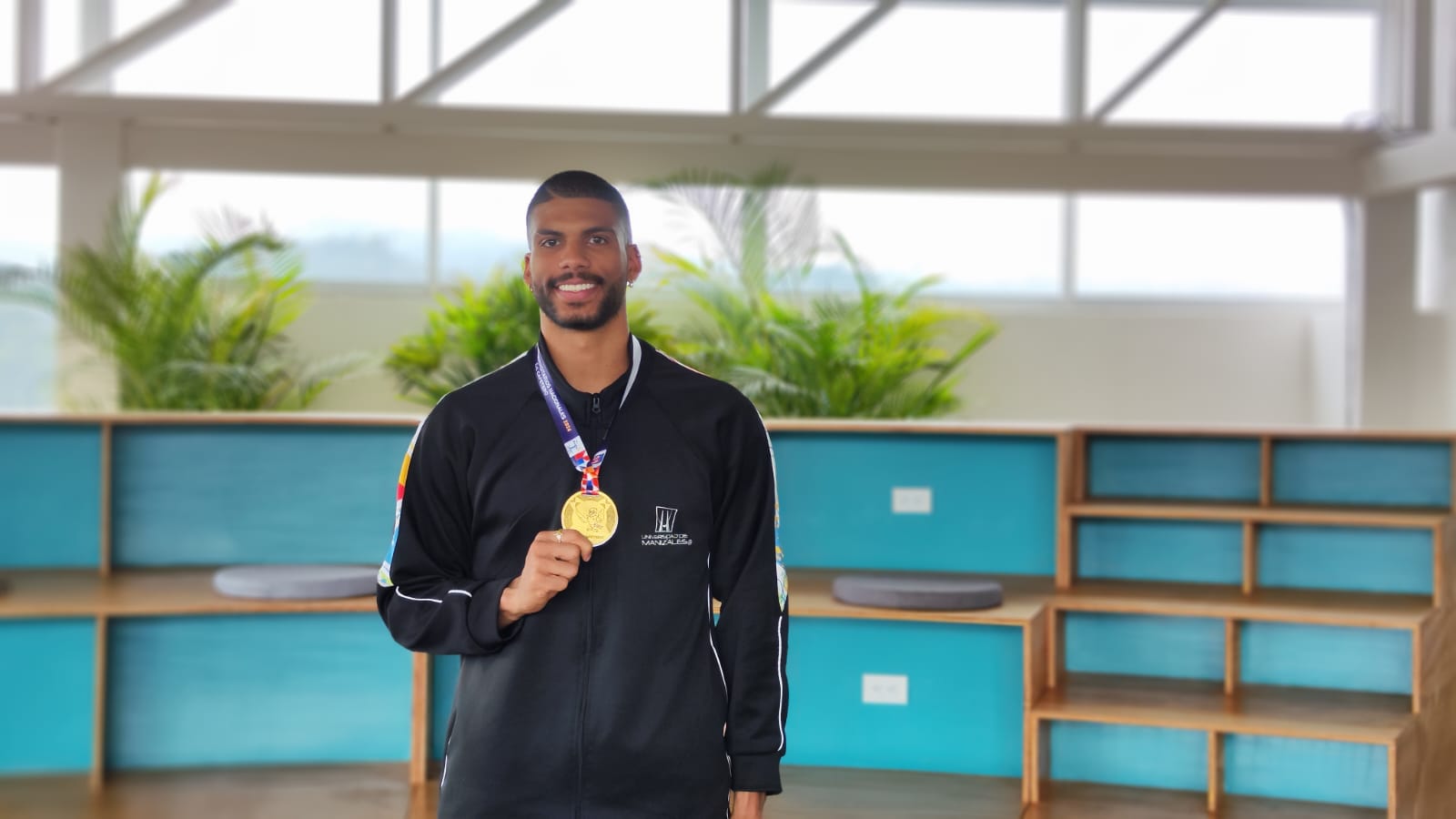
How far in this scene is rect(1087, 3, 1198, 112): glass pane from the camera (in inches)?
347

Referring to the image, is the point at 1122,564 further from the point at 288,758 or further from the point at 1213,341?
the point at 1213,341

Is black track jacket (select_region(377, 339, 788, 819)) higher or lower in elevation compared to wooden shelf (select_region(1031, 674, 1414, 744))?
higher

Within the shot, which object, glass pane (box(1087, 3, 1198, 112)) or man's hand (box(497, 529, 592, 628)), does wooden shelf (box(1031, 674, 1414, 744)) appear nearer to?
man's hand (box(497, 529, 592, 628))

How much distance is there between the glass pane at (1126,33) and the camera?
8.81 meters

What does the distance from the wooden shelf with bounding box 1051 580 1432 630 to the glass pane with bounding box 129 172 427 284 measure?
5765mm

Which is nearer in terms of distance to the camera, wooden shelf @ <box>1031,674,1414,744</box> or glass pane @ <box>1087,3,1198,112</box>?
wooden shelf @ <box>1031,674,1414,744</box>

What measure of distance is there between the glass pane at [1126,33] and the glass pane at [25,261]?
637cm

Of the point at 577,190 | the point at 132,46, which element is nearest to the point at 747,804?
the point at 577,190

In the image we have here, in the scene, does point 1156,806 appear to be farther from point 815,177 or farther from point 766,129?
point 766,129

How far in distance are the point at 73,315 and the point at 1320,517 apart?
238 inches

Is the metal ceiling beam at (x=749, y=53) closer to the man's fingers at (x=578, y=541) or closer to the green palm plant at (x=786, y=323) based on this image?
the green palm plant at (x=786, y=323)

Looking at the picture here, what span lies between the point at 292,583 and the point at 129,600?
0.43 metres

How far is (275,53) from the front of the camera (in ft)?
27.2

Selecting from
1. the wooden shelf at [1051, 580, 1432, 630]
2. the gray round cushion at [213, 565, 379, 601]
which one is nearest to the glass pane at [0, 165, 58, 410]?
the gray round cushion at [213, 565, 379, 601]
